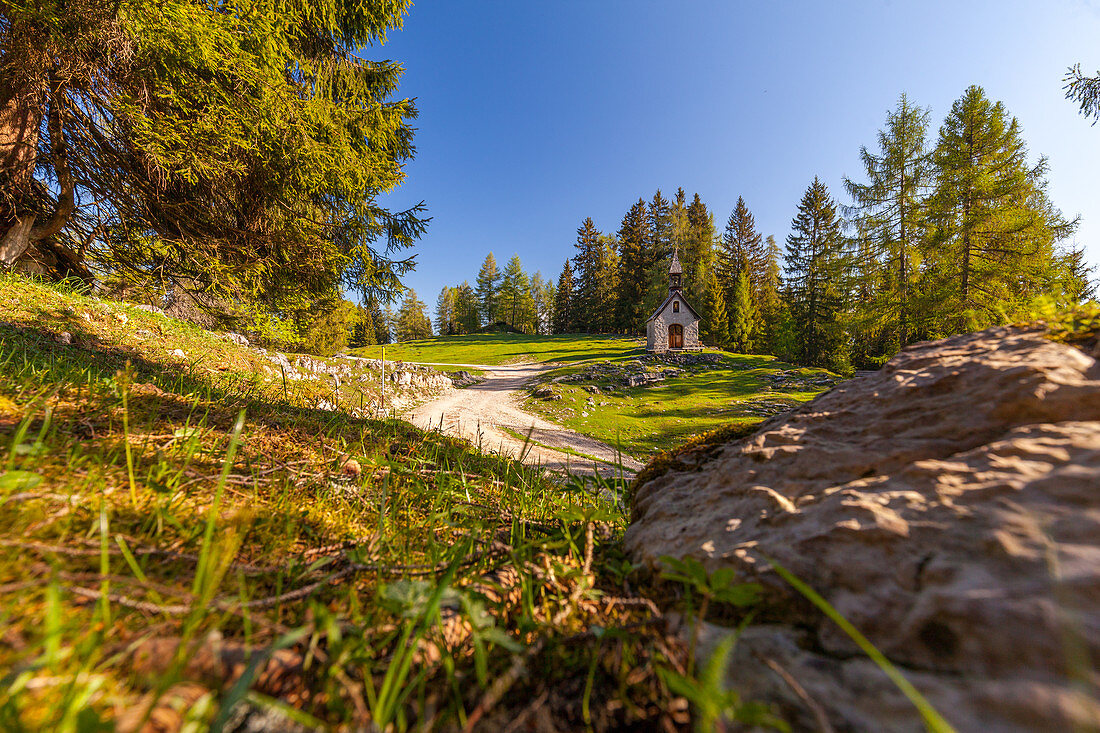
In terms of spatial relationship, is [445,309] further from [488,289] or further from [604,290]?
[604,290]

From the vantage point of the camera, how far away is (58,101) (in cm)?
513

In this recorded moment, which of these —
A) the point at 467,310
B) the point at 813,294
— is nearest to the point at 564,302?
the point at 467,310

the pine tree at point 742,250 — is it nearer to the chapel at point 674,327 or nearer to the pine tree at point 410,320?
the chapel at point 674,327

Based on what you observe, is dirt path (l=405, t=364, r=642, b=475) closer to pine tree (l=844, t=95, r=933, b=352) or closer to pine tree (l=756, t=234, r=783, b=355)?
pine tree (l=844, t=95, r=933, b=352)

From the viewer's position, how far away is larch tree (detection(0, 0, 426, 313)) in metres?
4.59

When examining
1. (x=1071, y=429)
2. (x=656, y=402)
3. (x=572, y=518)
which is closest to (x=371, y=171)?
(x=572, y=518)

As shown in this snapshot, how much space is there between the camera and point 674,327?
25.8m

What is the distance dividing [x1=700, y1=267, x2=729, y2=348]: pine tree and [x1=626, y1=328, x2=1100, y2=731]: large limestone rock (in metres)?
32.5

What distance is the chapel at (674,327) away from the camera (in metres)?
25.7

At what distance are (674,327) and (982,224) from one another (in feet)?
49.3

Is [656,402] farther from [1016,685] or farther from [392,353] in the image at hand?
[392,353]

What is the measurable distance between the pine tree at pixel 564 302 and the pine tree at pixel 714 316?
2197 centimetres

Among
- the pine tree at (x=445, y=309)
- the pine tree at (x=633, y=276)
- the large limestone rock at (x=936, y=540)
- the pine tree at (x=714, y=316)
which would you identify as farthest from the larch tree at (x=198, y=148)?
the pine tree at (x=445, y=309)

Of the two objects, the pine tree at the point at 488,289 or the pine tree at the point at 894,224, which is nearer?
the pine tree at the point at 894,224
